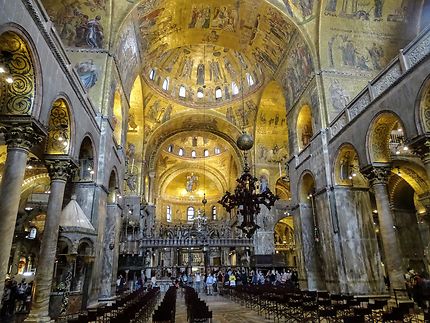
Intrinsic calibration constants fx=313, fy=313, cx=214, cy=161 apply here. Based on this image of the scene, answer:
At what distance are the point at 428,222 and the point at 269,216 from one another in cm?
1047

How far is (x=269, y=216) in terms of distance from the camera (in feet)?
77.5

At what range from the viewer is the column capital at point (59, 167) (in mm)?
8656

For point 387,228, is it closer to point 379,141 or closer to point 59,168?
point 379,141

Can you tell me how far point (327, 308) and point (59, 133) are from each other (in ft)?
28.0

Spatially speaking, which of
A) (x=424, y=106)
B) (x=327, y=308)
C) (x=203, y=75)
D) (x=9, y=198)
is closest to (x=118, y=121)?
(x=9, y=198)

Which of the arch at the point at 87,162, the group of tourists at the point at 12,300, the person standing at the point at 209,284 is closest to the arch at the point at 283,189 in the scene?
A: the person standing at the point at 209,284

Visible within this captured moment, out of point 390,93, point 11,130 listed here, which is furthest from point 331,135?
point 11,130

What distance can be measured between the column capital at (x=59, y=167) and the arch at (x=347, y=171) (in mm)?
9741

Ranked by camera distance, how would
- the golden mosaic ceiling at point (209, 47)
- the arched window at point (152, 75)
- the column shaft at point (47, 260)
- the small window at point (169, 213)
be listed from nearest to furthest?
the column shaft at point (47, 260), the golden mosaic ceiling at point (209, 47), the arched window at point (152, 75), the small window at point (169, 213)

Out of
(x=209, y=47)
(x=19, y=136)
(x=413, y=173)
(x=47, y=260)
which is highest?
(x=209, y=47)

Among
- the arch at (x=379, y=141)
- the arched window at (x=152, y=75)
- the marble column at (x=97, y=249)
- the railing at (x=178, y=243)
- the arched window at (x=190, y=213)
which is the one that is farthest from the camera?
the arched window at (x=190, y=213)

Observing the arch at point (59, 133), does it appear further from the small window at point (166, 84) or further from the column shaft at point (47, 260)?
the small window at point (166, 84)

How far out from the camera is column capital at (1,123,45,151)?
21.1 ft

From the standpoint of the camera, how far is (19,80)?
21.9 feet
